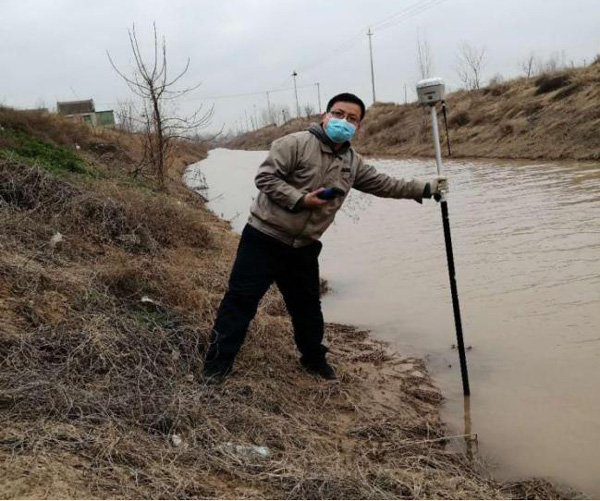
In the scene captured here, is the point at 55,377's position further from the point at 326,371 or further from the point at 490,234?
the point at 490,234

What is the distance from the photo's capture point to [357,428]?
3.59m

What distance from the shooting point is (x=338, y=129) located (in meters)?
3.64

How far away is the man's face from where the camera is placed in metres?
3.68

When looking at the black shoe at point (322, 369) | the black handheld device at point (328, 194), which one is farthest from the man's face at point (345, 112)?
the black shoe at point (322, 369)

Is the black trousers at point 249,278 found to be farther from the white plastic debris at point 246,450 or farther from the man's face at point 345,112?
the white plastic debris at point 246,450

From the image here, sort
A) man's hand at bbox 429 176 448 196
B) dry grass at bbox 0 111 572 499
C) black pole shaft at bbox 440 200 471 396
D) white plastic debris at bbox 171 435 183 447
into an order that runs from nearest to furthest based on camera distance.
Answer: dry grass at bbox 0 111 572 499
white plastic debris at bbox 171 435 183 447
man's hand at bbox 429 176 448 196
black pole shaft at bbox 440 200 471 396

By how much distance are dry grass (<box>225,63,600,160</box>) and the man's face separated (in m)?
15.9

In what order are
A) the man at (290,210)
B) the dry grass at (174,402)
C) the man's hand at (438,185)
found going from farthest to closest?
the man's hand at (438,185), the man at (290,210), the dry grass at (174,402)

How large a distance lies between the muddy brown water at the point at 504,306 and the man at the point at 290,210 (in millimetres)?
1596

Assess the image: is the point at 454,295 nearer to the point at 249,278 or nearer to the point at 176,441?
the point at 249,278

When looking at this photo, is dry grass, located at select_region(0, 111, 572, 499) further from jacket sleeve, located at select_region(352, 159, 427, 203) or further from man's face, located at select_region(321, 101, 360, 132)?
man's face, located at select_region(321, 101, 360, 132)

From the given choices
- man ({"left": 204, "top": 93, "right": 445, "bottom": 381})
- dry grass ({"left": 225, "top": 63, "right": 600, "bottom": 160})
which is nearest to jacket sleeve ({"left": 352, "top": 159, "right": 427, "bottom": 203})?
man ({"left": 204, "top": 93, "right": 445, "bottom": 381})

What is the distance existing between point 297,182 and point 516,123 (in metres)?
24.0

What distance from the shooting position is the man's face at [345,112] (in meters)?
3.68
